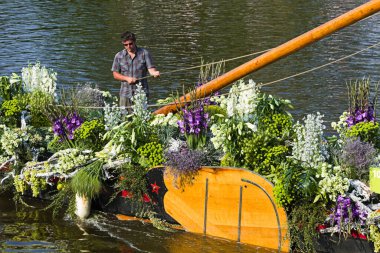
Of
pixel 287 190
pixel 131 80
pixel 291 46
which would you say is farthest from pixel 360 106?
pixel 131 80

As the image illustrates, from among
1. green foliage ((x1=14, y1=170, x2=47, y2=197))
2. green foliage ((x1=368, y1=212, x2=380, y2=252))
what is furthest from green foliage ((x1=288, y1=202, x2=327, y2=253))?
Answer: green foliage ((x1=14, y1=170, x2=47, y2=197))

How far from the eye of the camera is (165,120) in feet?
35.3

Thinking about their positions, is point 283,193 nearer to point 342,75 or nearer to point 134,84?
point 134,84

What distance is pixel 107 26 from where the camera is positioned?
2606 cm

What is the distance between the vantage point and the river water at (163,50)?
10.8 meters

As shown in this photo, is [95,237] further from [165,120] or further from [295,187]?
[295,187]

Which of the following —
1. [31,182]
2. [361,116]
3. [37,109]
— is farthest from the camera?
[37,109]

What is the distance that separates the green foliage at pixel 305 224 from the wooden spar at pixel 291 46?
7.05 feet

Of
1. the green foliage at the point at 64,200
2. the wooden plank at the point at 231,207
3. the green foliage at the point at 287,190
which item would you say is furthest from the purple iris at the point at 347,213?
the green foliage at the point at 64,200

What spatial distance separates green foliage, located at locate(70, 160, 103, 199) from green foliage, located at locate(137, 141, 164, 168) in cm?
55

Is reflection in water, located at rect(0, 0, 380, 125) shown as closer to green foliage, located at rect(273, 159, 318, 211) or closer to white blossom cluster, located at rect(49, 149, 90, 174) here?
white blossom cluster, located at rect(49, 149, 90, 174)

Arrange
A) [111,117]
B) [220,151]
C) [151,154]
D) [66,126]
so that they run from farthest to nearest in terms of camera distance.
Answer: [66,126]
[111,117]
[151,154]
[220,151]

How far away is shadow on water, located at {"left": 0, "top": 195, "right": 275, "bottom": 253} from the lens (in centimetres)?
A: 1026

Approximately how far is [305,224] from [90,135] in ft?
10.2
